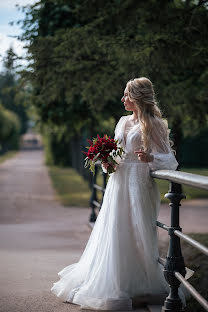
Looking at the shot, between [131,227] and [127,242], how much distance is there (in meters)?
0.13

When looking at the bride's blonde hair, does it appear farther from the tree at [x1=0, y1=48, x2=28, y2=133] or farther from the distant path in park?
the tree at [x1=0, y1=48, x2=28, y2=133]

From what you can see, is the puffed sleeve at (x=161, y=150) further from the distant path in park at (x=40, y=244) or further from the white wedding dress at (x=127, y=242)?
the distant path in park at (x=40, y=244)

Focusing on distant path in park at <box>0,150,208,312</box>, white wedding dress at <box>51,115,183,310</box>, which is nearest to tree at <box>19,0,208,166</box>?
white wedding dress at <box>51,115,183,310</box>

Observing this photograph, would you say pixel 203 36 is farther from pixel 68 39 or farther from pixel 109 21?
pixel 68 39

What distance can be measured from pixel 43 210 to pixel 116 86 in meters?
5.74

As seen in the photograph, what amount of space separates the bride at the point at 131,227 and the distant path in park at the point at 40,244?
0.29m

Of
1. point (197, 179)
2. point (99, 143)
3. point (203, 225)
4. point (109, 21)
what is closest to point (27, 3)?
point (109, 21)

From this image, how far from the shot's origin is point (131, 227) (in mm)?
4602

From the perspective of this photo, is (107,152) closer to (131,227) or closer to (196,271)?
(131,227)

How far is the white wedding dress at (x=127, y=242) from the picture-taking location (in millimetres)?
4430

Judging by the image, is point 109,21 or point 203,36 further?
point 109,21

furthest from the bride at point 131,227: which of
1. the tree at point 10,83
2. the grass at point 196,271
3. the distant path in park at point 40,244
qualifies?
the tree at point 10,83

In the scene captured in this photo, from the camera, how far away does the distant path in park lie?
4.88 m

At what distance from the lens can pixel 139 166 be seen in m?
4.69
